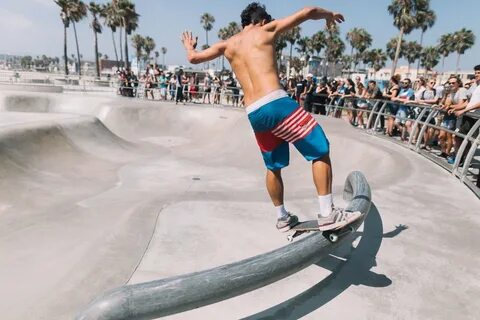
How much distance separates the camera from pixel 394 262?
307 cm

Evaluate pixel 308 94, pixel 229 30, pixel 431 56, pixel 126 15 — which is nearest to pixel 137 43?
pixel 229 30

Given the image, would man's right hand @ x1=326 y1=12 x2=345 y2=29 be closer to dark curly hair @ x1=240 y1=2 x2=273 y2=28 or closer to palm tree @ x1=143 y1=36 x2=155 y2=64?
dark curly hair @ x1=240 y1=2 x2=273 y2=28

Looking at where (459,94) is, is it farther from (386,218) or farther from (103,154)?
(103,154)

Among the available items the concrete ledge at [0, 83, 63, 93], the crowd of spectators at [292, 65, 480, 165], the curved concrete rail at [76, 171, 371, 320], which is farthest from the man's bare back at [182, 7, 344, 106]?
the concrete ledge at [0, 83, 63, 93]

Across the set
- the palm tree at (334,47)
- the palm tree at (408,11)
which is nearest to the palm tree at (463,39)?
the palm tree at (334,47)

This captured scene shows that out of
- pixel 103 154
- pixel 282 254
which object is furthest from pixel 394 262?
pixel 103 154

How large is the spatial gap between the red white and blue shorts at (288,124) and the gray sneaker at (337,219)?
17.6 inches

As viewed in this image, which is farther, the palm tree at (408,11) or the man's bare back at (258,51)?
the palm tree at (408,11)

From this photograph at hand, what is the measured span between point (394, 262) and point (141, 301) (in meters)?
2.27

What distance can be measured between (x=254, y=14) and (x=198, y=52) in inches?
22.5

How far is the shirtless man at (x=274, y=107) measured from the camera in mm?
2744

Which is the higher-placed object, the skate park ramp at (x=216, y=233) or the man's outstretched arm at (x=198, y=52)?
the man's outstretched arm at (x=198, y=52)

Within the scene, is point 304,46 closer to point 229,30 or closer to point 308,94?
point 229,30

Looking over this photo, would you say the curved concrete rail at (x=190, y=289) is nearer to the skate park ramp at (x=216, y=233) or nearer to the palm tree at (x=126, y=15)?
the skate park ramp at (x=216, y=233)
